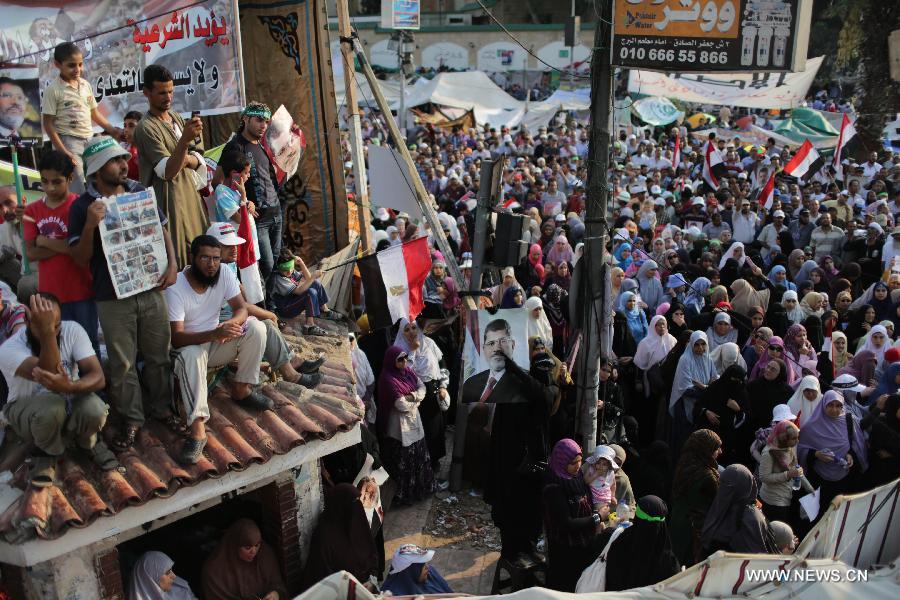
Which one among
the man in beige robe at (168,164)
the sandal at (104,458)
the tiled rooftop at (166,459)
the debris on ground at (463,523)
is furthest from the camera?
the debris on ground at (463,523)

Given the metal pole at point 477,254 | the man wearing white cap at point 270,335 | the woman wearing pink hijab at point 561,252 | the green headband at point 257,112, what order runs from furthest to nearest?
the woman wearing pink hijab at point 561,252, the metal pole at point 477,254, the green headband at point 257,112, the man wearing white cap at point 270,335

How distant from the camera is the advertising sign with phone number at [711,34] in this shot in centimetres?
637

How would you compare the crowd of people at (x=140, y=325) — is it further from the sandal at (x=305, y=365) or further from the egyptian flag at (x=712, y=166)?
the egyptian flag at (x=712, y=166)

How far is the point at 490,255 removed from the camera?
25.8 ft

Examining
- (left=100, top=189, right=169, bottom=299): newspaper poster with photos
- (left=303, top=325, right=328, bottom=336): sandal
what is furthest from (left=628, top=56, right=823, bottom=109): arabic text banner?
(left=100, top=189, right=169, bottom=299): newspaper poster with photos

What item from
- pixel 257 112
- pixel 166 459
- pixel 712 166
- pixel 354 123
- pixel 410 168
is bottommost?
pixel 712 166

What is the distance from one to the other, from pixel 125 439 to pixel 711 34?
15.7 ft

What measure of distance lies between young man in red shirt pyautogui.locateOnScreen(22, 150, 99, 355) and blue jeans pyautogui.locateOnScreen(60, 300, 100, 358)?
3 cm

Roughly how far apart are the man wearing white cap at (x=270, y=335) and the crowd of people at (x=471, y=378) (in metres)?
0.02

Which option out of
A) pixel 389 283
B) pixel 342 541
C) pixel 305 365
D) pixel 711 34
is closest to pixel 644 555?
pixel 342 541

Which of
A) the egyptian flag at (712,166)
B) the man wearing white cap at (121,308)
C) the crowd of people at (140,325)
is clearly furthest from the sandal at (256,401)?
the egyptian flag at (712,166)

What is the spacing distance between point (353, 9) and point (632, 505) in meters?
42.8

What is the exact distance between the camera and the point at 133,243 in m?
4.61

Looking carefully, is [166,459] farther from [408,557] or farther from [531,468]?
[531,468]
